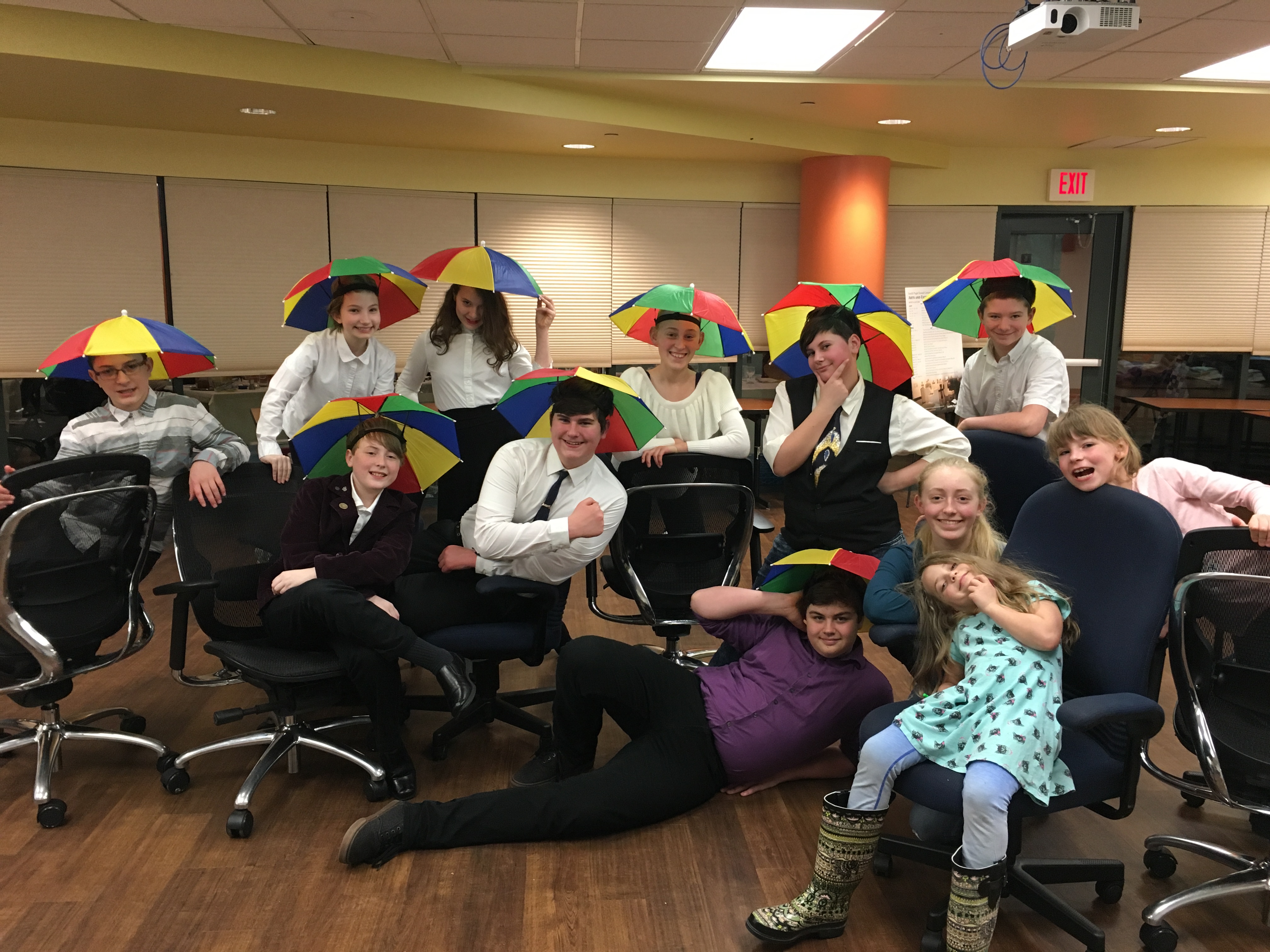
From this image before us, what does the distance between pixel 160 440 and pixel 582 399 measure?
58.8 inches

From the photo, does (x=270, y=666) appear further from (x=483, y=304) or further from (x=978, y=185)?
(x=978, y=185)

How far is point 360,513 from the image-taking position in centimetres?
317

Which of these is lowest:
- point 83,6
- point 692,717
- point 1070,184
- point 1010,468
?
point 692,717

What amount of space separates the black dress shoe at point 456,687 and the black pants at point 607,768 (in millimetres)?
272

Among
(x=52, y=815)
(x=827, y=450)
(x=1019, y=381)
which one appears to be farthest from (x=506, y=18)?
(x=52, y=815)

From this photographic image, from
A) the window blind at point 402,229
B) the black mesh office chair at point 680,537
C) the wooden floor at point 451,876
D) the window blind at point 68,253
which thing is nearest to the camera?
the wooden floor at point 451,876

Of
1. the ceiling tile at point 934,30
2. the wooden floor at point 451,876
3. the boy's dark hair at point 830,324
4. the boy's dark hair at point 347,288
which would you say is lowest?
the wooden floor at point 451,876

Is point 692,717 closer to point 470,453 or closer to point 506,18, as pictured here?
point 470,453

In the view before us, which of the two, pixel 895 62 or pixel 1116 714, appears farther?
pixel 895 62

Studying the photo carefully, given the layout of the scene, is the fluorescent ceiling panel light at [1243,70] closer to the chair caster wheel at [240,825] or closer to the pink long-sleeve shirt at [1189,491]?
the pink long-sleeve shirt at [1189,491]

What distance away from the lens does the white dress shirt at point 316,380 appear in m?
3.84

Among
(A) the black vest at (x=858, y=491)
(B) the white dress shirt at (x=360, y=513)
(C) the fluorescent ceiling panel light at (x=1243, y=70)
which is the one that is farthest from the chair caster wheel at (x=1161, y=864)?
(C) the fluorescent ceiling panel light at (x=1243, y=70)

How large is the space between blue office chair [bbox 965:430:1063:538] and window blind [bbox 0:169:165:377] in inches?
217

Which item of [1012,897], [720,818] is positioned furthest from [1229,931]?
[720,818]
